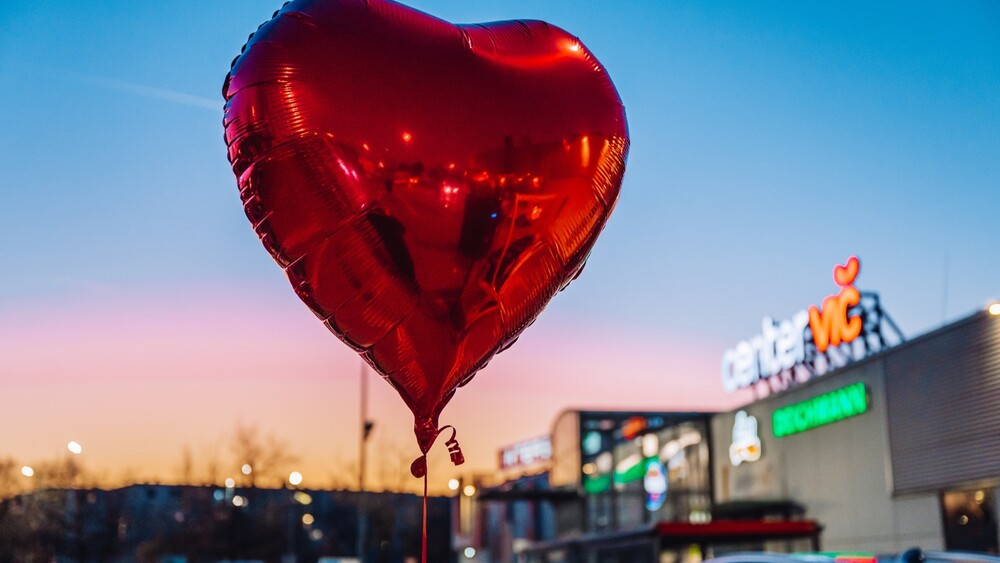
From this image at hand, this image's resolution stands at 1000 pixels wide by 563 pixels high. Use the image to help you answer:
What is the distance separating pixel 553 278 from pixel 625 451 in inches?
1303

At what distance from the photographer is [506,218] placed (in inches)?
171

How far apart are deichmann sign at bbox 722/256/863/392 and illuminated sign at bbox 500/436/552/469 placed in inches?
1123

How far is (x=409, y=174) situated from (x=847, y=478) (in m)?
21.7

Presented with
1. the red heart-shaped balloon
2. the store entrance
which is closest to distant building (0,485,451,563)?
the store entrance

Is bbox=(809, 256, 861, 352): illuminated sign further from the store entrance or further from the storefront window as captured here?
the storefront window

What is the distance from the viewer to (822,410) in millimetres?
25109

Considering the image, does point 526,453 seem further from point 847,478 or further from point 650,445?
point 847,478

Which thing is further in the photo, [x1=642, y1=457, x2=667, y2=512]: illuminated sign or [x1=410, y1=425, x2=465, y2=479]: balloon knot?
[x1=642, y1=457, x2=667, y2=512]: illuminated sign

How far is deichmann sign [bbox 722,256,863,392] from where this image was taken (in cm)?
2484

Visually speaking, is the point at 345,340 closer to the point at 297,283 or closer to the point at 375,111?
the point at 297,283

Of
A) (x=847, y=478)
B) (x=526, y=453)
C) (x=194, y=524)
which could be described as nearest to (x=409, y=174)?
(x=847, y=478)

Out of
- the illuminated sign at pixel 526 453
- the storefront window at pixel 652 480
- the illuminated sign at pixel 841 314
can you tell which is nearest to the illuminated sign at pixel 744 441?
the storefront window at pixel 652 480

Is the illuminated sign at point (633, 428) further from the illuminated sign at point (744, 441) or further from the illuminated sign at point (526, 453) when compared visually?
the illuminated sign at point (526, 453)

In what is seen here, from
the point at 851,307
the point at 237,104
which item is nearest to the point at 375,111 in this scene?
the point at 237,104
